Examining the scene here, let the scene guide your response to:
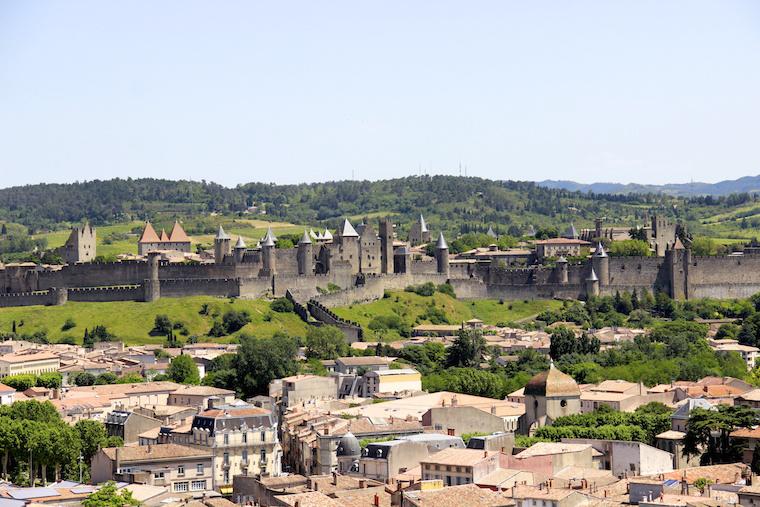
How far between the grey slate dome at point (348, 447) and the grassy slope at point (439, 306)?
134 feet

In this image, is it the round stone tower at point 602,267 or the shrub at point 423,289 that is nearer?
the shrub at point 423,289

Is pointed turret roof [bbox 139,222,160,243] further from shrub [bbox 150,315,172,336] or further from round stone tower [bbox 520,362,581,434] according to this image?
round stone tower [bbox 520,362,581,434]

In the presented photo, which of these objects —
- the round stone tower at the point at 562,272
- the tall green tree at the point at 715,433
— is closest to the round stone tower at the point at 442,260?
the round stone tower at the point at 562,272

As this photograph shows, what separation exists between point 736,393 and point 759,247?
62.6m

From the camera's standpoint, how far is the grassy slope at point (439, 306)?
323ft

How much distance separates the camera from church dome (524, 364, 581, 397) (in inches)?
2409

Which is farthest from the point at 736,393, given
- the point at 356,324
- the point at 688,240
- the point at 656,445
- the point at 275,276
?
the point at 688,240

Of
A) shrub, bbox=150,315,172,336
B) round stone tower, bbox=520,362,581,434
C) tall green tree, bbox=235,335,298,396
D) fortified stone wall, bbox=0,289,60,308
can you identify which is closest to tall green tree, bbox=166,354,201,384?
tall green tree, bbox=235,335,298,396

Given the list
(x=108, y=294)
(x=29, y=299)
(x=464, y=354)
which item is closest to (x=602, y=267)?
(x=464, y=354)

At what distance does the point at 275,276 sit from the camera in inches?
3984

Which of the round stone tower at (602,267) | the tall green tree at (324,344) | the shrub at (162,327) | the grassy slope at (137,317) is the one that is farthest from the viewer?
the round stone tower at (602,267)

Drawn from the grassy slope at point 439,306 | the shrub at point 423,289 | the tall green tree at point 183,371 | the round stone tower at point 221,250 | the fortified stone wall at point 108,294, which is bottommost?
the tall green tree at point 183,371

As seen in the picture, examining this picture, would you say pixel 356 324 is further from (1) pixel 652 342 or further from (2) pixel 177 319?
(1) pixel 652 342

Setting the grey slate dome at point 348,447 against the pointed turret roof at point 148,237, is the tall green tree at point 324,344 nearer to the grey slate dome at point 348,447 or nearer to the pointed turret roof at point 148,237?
the grey slate dome at point 348,447
